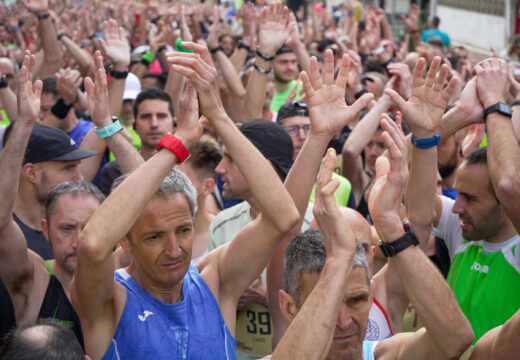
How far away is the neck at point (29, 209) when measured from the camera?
13.9ft

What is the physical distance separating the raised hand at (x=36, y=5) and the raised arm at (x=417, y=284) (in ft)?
19.7

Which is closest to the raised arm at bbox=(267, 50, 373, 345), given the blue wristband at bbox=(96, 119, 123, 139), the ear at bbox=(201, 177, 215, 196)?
the blue wristband at bbox=(96, 119, 123, 139)

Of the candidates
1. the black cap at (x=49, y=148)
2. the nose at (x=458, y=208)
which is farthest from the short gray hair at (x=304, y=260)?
the black cap at (x=49, y=148)

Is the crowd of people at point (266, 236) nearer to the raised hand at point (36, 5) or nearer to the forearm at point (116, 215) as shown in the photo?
the forearm at point (116, 215)

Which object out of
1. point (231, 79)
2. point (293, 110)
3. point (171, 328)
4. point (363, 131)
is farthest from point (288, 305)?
point (231, 79)

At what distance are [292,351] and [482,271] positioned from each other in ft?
6.26

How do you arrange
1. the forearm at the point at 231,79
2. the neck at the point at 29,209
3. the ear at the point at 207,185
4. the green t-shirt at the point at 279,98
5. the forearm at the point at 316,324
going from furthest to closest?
1. the green t-shirt at the point at 279,98
2. the forearm at the point at 231,79
3. the ear at the point at 207,185
4. the neck at the point at 29,209
5. the forearm at the point at 316,324

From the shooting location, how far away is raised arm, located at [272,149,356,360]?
2.16 metres

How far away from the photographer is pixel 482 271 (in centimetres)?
374

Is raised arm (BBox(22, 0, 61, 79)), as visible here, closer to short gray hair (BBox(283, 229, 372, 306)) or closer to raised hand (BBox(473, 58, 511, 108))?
raised hand (BBox(473, 58, 511, 108))

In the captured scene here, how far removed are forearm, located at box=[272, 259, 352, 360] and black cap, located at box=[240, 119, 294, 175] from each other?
2093mm

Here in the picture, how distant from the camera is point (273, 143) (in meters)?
4.34

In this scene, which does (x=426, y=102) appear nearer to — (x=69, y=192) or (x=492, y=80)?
(x=492, y=80)

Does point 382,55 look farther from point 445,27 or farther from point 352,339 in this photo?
point 445,27
